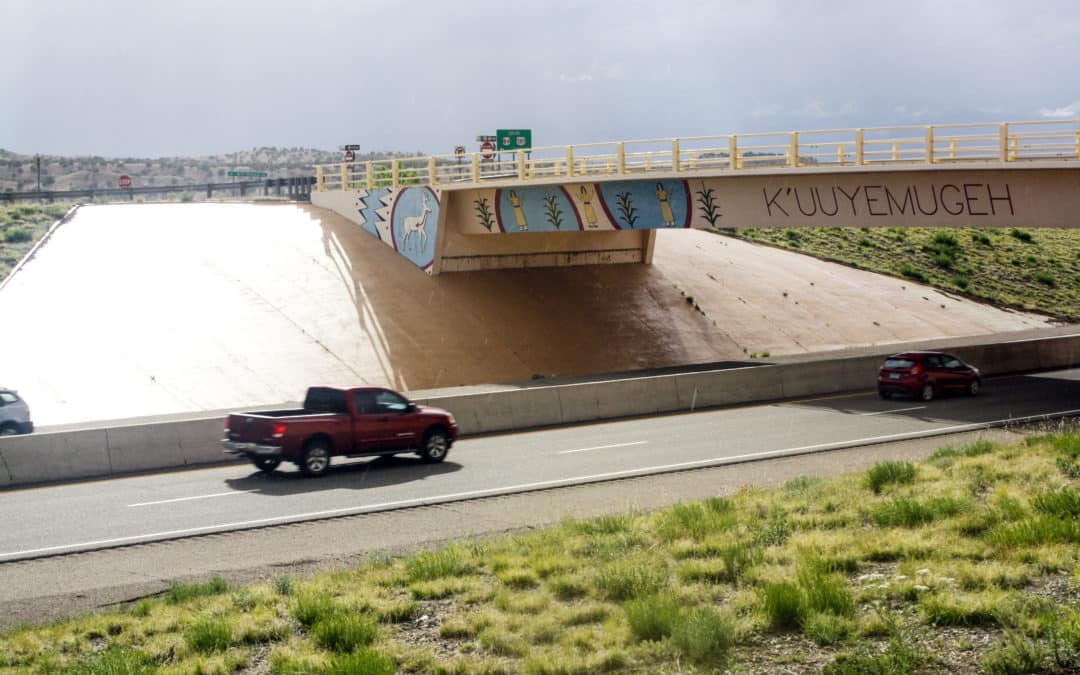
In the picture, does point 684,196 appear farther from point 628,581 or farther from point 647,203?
point 628,581

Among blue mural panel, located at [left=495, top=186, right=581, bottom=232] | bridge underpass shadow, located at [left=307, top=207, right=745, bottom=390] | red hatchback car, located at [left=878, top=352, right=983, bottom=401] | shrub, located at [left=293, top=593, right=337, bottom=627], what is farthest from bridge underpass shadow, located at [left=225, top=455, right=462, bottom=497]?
blue mural panel, located at [left=495, top=186, right=581, bottom=232]

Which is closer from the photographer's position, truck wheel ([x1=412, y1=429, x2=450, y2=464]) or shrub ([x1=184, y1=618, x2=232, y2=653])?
shrub ([x1=184, y1=618, x2=232, y2=653])

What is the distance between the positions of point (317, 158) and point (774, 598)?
17238cm

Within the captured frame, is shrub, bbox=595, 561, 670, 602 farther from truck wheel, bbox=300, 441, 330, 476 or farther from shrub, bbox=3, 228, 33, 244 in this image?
shrub, bbox=3, 228, 33, 244

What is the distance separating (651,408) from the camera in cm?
3012

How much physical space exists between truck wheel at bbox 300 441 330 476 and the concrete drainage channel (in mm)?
3453

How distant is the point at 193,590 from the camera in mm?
12414

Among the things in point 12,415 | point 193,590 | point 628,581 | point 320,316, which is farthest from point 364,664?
point 320,316

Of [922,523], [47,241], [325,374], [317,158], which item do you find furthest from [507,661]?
[317,158]

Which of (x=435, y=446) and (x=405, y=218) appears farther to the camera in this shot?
(x=405, y=218)

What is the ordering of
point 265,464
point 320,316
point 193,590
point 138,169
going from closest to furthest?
point 193,590, point 265,464, point 320,316, point 138,169

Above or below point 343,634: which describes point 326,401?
above

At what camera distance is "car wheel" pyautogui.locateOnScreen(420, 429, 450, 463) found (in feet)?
73.9

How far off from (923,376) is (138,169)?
421ft
